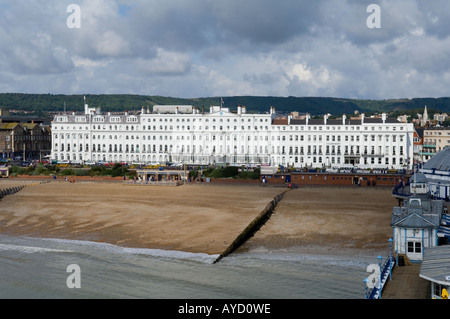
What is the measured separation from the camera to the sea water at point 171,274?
30453 millimetres

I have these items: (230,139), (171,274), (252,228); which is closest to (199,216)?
(252,228)

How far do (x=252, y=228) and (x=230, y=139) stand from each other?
63899 mm

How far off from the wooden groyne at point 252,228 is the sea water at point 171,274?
83 centimetres

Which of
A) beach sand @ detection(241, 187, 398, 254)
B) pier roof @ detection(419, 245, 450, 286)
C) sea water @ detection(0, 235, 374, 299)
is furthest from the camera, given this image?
beach sand @ detection(241, 187, 398, 254)

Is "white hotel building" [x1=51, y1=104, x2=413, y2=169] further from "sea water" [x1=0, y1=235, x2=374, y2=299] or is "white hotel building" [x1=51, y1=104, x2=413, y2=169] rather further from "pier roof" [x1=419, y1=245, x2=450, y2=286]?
"pier roof" [x1=419, y1=245, x2=450, y2=286]

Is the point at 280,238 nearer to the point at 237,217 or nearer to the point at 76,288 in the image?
the point at 237,217

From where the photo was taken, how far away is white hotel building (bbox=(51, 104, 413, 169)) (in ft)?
340

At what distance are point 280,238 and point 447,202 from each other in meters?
12.2

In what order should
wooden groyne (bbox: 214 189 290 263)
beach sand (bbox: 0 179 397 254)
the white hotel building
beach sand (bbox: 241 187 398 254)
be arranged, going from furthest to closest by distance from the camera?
1. the white hotel building
2. beach sand (bbox: 0 179 397 254)
3. beach sand (bbox: 241 187 398 254)
4. wooden groyne (bbox: 214 189 290 263)

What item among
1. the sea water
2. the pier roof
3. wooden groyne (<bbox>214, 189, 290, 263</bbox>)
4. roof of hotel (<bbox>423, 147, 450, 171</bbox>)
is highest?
roof of hotel (<bbox>423, 147, 450, 171</bbox>)

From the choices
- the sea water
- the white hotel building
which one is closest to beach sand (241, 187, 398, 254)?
the sea water

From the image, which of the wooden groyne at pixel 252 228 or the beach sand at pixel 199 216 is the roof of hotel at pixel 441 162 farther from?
the wooden groyne at pixel 252 228

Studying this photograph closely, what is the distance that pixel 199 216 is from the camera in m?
52.6

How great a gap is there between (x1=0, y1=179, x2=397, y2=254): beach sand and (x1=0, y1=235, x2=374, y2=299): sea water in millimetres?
2652
